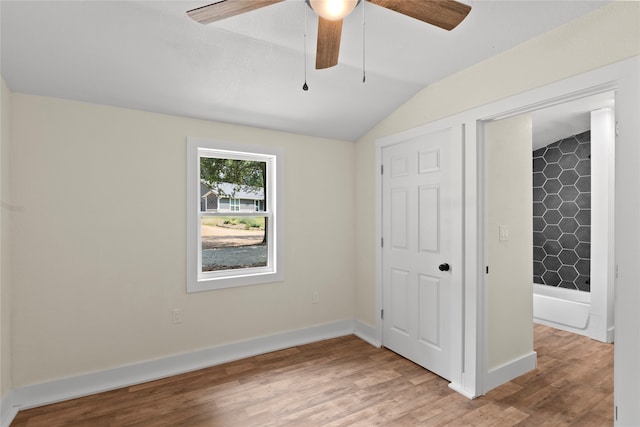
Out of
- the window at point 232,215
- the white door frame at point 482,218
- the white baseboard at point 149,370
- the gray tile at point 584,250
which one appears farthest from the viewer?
the gray tile at point 584,250

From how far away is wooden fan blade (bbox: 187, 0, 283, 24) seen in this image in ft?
4.17

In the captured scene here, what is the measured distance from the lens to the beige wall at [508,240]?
2.52 meters

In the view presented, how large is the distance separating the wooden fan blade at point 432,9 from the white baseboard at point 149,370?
2.90 meters

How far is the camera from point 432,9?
4.50 feet

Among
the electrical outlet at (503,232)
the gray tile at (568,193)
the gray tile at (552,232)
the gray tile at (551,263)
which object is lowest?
the gray tile at (551,263)

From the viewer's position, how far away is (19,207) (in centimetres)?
226

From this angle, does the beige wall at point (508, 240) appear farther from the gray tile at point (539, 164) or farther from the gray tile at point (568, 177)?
the gray tile at point (539, 164)

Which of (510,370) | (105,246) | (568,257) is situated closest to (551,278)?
(568,257)

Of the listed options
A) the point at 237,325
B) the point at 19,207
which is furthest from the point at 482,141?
the point at 19,207

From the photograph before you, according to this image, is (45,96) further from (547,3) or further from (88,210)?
(547,3)

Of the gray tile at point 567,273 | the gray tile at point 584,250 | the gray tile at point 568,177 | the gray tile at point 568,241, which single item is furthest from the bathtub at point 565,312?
the gray tile at point 568,177

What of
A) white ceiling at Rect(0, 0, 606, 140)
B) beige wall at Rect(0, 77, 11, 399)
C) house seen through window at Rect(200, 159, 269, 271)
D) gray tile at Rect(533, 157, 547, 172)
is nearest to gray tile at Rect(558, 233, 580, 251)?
gray tile at Rect(533, 157, 547, 172)

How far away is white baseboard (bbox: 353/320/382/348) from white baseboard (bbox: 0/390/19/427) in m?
2.85

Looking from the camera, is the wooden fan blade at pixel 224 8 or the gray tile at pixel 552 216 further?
the gray tile at pixel 552 216
